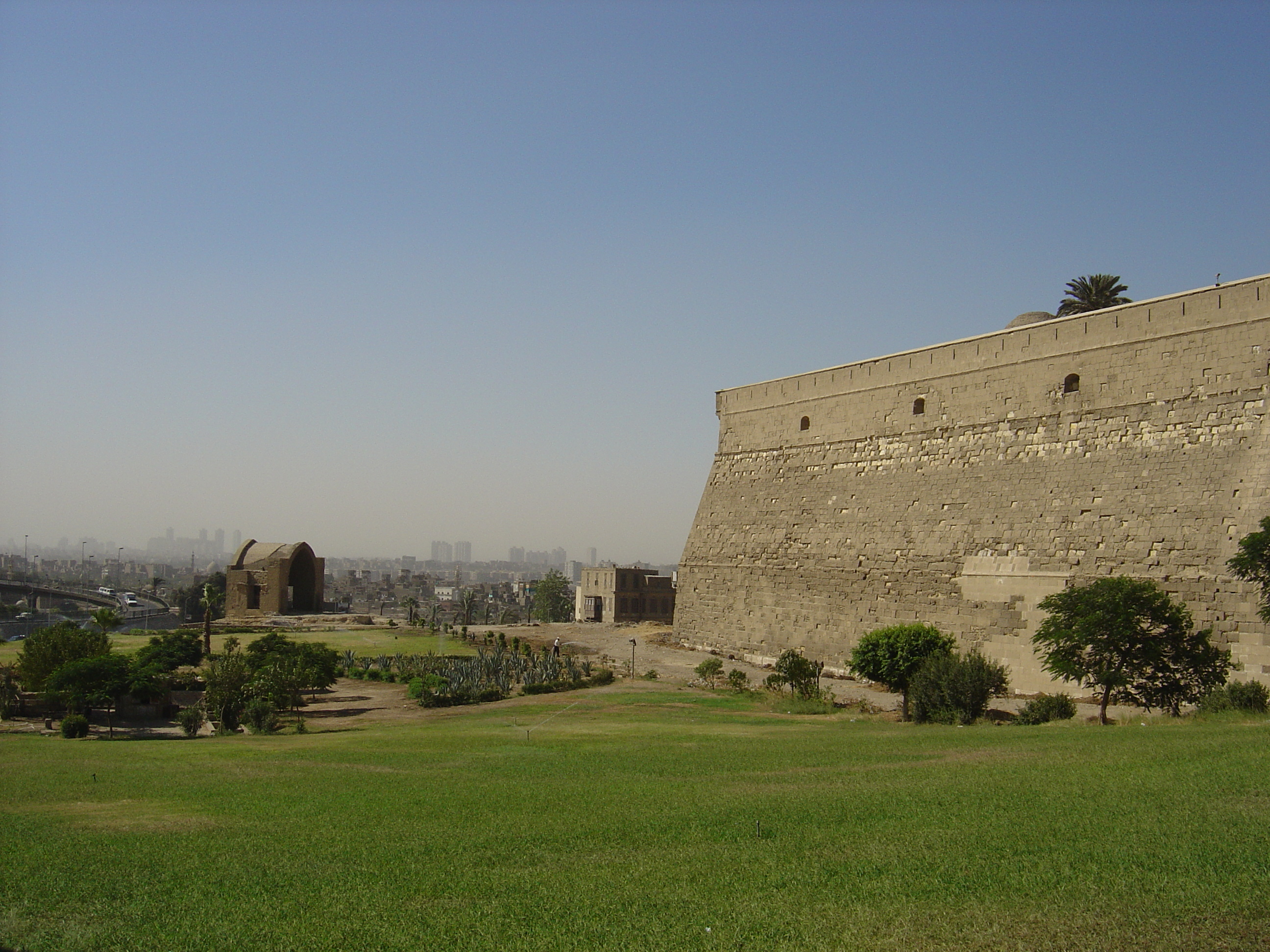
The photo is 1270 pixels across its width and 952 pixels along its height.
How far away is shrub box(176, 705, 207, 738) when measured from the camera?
1786cm

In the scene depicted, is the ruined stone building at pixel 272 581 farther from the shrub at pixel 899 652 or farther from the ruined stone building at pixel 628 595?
the shrub at pixel 899 652

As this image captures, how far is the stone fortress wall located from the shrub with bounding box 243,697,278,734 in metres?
14.3

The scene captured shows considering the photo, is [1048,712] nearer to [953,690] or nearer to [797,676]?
[953,690]

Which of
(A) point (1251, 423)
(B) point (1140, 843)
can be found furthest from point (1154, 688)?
(B) point (1140, 843)

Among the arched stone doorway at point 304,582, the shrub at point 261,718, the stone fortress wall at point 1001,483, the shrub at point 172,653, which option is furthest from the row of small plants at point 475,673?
the arched stone doorway at point 304,582

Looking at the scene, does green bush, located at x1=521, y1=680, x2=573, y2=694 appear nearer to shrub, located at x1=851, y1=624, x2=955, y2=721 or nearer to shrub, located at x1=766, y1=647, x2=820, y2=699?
shrub, located at x1=766, y1=647, x2=820, y2=699

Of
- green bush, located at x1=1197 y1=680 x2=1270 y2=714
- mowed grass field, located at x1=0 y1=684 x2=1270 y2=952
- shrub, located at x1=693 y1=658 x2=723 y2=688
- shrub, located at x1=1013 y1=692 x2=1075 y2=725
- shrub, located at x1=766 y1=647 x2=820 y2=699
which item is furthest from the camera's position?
shrub, located at x1=693 y1=658 x2=723 y2=688

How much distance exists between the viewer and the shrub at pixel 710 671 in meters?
24.0

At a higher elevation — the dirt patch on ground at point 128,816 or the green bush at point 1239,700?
the green bush at point 1239,700

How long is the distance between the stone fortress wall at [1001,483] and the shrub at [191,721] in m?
15.5

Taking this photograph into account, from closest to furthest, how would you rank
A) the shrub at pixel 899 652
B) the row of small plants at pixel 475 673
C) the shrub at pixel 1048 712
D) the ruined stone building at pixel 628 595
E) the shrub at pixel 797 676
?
the shrub at pixel 1048 712 → the shrub at pixel 899 652 → the shrub at pixel 797 676 → the row of small plants at pixel 475 673 → the ruined stone building at pixel 628 595

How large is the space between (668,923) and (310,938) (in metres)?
2.19

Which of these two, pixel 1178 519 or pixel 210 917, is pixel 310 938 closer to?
pixel 210 917

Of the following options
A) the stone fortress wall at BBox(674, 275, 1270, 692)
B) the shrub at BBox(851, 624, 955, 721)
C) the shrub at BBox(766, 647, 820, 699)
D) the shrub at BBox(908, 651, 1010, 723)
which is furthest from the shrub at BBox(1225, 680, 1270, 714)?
the shrub at BBox(766, 647, 820, 699)
